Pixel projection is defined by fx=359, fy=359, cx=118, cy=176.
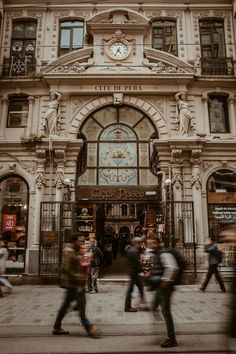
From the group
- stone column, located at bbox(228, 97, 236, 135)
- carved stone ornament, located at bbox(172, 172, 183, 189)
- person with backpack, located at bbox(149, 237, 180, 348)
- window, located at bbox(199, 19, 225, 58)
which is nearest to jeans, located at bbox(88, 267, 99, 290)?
carved stone ornament, located at bbox(172, 172, 183, 189)

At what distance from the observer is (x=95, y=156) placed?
1800cm

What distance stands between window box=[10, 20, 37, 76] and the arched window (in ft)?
14.3

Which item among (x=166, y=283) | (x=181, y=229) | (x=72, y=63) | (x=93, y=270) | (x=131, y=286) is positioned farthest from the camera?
(x=72, y=63)

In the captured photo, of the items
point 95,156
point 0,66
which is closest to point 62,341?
point 95,156

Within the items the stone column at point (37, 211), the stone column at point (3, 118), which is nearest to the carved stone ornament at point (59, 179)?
the stone column at point (37, 211)

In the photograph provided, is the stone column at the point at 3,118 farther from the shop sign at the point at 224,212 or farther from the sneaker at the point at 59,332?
the sneaker at the point at 59,332

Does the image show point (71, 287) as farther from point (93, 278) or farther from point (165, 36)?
point (165, 36)

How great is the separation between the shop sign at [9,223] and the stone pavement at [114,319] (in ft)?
13.5

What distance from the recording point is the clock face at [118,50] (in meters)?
18.5

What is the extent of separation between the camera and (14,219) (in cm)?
1700

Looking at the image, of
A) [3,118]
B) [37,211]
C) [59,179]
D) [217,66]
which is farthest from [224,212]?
[3,118]

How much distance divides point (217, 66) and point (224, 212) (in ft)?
25.1

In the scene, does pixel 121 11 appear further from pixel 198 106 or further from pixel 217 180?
pixel 217 180

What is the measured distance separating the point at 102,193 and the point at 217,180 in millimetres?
5579
